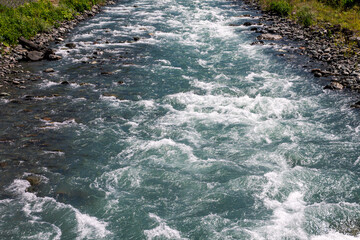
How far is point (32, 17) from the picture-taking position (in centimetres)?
2495

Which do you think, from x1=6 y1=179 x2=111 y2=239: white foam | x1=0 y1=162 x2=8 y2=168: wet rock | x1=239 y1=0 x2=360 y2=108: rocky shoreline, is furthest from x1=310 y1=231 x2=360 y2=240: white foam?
x1=0 y1=162 x2=8 y2=168: wet rock

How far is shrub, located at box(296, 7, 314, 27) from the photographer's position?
81.9ft

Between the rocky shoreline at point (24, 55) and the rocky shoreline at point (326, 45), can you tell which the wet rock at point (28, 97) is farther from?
the rocky shoreline at point (326, 45)

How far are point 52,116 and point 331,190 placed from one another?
10.8m

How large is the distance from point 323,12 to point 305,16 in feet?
8.35

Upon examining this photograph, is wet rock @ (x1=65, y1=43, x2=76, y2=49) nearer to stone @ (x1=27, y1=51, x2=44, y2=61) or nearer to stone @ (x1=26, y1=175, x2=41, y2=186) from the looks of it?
stone @ (x1=27, y1=51, x2=44, y2=61)

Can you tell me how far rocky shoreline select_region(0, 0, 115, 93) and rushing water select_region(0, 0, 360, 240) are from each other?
100cm

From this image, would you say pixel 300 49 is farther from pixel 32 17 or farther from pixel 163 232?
pixel 32 17

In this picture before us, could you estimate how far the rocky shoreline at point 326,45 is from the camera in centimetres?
1656

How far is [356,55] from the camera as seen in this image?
18.5 m

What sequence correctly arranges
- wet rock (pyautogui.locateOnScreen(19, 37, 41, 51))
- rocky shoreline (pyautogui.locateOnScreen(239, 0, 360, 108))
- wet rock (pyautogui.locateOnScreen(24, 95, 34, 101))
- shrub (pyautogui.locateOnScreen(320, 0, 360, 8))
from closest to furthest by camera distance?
wet rock (pyautogui.locateOnScreen(24, 95, 34, 101)) → rocky shoreline (pyautogui.locateOnScreen(239, 0, 360, 108)) → wet rock (pyautogui.locateOnScreen(19, 37, 41, 51)) → shrub (pyautogui.locateOnScreen(320, 0, 360, 8))

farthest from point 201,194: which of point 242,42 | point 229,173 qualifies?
point 242,42

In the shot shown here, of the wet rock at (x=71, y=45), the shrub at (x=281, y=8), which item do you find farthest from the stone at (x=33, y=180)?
the shrub at (x=281, y=8)

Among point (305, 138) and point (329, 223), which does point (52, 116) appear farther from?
point (329, 223)
